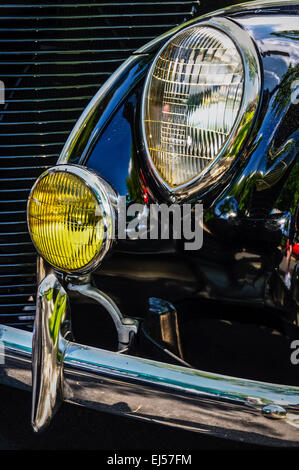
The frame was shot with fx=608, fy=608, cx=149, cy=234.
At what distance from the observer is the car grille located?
1.88 meters

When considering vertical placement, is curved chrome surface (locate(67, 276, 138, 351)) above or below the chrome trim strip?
above

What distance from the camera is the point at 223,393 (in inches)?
49.4

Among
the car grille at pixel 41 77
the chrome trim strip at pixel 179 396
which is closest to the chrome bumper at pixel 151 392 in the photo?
the chrome trim strip at pixel 179 396

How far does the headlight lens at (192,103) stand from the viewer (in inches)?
54.4

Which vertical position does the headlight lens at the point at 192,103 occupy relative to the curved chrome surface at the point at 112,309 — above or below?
above

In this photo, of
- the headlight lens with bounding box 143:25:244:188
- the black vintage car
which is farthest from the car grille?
the headlight lens with bounding box 143:25:244:188

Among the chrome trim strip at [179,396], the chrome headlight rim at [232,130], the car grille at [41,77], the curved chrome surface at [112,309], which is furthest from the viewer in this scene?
the car grille at [41,77]

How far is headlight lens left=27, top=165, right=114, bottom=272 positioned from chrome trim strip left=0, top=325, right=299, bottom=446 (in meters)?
0.21

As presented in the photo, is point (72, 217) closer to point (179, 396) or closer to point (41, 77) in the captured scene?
point (179, 396)

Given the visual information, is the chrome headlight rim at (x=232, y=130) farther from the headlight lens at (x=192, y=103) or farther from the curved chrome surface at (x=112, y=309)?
the curved chrome surface at (x=112, y=309)

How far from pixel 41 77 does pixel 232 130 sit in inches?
31.0

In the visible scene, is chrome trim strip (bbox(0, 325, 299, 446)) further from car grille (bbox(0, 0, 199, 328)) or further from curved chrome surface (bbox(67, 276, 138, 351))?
car grille (bbox(0, 0, 199, 328))

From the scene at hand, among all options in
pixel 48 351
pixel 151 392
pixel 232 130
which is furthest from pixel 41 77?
pixel 151 392

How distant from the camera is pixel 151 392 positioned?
130cm
